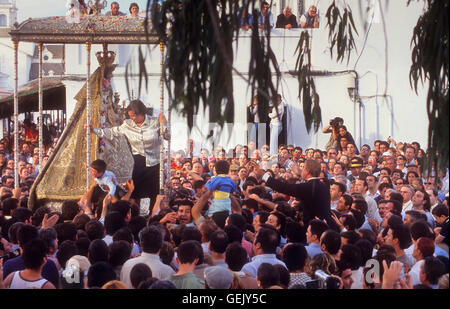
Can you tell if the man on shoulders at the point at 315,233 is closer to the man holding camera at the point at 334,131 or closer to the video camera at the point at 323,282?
the video camera at the point at 323,282

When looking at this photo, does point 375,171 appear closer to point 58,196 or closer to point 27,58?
point 58,196

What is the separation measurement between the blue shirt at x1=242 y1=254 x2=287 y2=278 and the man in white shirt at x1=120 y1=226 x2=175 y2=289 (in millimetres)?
615

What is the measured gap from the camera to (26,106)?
59.0ft

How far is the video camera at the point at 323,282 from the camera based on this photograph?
499 centimetres

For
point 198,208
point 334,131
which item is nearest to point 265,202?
point 198,208

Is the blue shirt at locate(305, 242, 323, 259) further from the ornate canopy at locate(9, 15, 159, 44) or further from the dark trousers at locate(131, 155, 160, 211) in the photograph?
the ornate canopy at locate(9, 15, 159, 44)

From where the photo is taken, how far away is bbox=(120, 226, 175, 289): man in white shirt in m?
5.32

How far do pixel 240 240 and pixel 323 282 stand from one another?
1.23 m

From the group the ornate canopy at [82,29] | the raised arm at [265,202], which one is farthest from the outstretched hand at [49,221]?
the ornate canopy at [82,29]

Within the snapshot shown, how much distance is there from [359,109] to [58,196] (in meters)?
8.76

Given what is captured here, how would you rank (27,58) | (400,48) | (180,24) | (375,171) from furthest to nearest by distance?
(27,58), (400,48), (375,171), (180,24)

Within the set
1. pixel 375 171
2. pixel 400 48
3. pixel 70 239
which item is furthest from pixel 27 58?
pixel 70 239

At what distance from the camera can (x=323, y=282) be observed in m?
5.03

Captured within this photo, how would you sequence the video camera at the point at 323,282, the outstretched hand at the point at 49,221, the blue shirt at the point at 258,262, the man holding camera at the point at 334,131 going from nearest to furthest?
the video camera at the point at 323,282 < the blue shirt at the point at 258,262 < the outstretched hand at the point at 49,221 < the man holding camera at the point at 334,131
